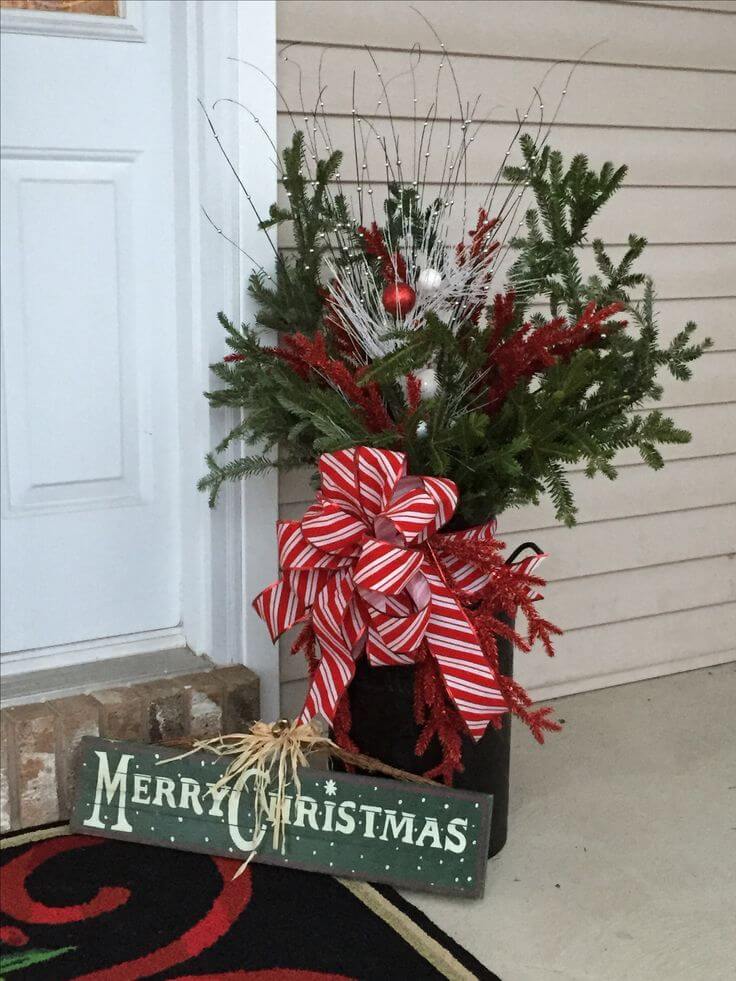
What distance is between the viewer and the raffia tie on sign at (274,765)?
5.67 ft

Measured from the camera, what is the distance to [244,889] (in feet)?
5.61

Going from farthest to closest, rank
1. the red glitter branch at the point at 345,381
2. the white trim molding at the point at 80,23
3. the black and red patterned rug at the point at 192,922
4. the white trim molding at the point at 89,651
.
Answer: the white trim molding at the point at 89,651, the white trim molding at the point at 80,23, the red glitter branch at the point at 345,381, the black and red patterned rug at the point at 192,922

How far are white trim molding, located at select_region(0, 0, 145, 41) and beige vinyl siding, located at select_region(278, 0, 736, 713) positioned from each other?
0.79ft

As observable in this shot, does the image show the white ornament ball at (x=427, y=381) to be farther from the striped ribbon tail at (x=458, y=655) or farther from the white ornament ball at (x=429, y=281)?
the striped ribbon tail at (x=458, y=655)

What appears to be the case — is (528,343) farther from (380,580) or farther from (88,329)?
(88,329)

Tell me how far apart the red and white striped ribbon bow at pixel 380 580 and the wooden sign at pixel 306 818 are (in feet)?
0.40

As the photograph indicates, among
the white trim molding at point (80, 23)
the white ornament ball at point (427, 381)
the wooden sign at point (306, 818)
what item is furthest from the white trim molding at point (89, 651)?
the white trim molding at point (80, 23)

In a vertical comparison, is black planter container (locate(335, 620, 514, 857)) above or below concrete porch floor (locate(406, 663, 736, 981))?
above

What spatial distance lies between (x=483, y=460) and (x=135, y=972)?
821mm

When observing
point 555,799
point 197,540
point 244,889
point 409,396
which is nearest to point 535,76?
point 409,396

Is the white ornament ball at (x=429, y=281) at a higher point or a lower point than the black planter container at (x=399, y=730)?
higher

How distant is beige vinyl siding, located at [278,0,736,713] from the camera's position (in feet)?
6.76

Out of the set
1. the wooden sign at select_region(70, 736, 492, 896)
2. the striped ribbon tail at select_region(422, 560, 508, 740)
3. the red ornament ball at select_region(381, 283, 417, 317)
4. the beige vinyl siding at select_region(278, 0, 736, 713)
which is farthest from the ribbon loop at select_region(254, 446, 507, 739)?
the beige vinyl siding at select_region(278, 0, 736, 713)

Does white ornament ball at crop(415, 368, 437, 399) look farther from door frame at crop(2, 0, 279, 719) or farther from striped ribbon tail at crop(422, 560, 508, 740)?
door frame at crop(2, 0, 279, 719)
